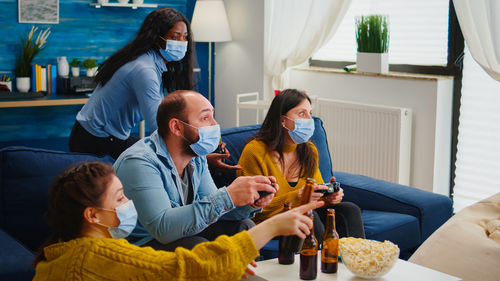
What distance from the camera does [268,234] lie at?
1.63 meters

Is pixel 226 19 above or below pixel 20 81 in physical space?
above

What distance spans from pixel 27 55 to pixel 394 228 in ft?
10.2

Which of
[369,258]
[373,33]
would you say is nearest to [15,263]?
[369,258]

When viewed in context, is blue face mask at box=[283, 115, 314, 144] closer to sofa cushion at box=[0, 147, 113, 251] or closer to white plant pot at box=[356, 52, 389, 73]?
sofa cushion at box=[0, 147, 113, 251]

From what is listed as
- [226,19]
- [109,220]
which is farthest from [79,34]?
[109,220]

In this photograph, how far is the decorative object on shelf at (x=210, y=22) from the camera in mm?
5082

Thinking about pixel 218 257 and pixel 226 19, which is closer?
pixel 218 257

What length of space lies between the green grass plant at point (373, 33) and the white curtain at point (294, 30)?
0.90ft

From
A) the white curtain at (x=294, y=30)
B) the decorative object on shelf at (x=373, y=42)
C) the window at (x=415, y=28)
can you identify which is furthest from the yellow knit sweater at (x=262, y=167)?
the white curtain at (x=294, y=30)

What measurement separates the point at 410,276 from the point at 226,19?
366 centimetres

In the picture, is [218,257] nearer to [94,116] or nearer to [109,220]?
[109,220]

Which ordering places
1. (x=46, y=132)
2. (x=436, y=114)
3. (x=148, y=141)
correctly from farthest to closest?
(x=46, y=132), (x=436, y=114), (x=148, y=141)

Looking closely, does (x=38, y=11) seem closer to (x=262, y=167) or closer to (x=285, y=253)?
(x=262, y=167)

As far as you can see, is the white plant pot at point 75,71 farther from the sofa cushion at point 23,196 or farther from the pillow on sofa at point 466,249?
the pillow on sofa at point 466,249
